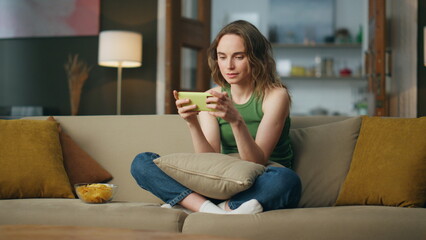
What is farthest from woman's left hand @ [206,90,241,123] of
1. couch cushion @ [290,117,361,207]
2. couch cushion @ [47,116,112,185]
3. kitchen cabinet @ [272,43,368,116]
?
kitchen cabinet @ [272,43,368,116]

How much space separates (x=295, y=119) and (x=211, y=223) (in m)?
0.94

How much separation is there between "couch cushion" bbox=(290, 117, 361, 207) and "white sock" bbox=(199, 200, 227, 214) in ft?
1.52

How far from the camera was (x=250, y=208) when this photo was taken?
6.03 feet

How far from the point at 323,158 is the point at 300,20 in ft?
20.1

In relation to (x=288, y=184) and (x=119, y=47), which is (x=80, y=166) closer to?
(x=288, y=184)

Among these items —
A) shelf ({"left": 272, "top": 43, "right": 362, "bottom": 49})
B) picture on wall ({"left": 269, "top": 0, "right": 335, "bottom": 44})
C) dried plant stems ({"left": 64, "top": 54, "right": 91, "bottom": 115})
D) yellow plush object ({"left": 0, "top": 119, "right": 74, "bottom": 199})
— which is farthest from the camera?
picture on wall ({"left": 269, "top": 0, "right": 335, "bottom": 44})

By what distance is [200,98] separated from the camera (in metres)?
1.88

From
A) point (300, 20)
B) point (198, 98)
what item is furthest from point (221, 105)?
point (300, 20)

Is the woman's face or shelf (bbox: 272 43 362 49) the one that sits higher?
shelf (bbox: 272 43 362 49)

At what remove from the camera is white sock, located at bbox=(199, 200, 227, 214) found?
6.22 ft

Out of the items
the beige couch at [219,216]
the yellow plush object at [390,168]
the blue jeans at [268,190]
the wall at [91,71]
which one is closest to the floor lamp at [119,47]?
the wall at [91,71]

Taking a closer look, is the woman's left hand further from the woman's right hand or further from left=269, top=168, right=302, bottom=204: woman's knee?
left=269, top=168, right=302, bottom=204: woman's knee

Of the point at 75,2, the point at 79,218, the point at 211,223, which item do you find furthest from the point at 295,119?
the point at 75,2

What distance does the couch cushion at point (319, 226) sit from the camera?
1.74 meters
